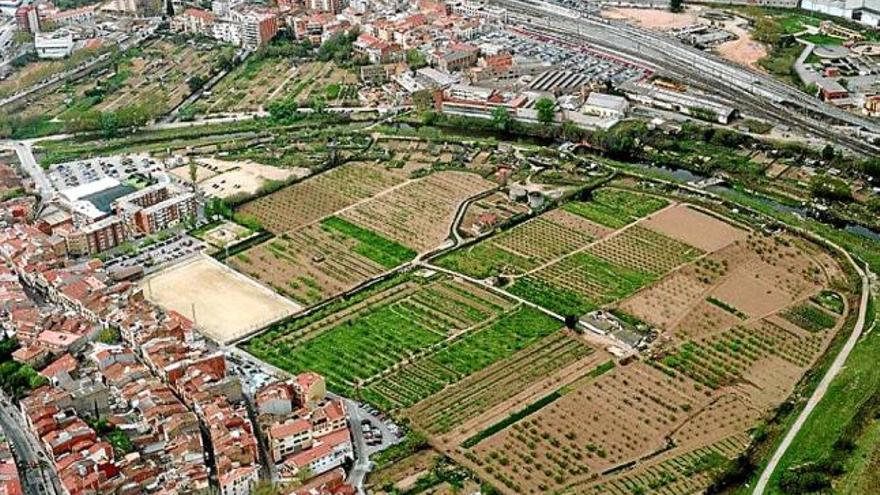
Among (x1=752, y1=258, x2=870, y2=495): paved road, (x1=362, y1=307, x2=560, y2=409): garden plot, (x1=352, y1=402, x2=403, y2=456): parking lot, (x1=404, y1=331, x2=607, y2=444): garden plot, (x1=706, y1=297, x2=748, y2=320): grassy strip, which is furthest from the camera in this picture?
(x1=706, y1=297, x2=748, y2=320): grassy strip

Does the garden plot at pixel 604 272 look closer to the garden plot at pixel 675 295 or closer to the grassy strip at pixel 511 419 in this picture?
the garden plot at pixel 675 295

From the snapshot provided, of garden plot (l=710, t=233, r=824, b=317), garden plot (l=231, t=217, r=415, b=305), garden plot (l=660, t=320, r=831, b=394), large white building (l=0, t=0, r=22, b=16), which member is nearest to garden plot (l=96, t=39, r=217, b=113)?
large white building (l=0, t=0, r=22, b=16)

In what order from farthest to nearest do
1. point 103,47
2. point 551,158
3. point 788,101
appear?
point 103,47, point 788,101, point 551,158

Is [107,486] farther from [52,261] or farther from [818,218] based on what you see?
[818,218]

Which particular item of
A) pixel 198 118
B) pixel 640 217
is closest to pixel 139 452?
pixel 640 217

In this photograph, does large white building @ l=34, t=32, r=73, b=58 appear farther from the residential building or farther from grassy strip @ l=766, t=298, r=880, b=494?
grassy strip @ l=766, t=298, r=880, b=494

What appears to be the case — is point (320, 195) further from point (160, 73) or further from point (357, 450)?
point (160, 73)
